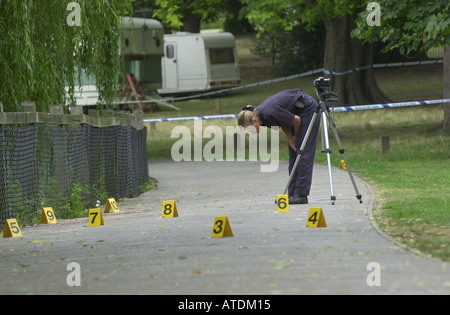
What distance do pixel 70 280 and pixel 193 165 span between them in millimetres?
17083

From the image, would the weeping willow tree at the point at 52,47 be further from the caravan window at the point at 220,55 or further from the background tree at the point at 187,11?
the caravan window at the point at 220,55

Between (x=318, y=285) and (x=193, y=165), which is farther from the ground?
(x=318, y=285)

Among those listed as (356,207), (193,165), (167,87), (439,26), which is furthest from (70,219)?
(167,87)

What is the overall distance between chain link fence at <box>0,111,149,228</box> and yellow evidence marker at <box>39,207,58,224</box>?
21 cm

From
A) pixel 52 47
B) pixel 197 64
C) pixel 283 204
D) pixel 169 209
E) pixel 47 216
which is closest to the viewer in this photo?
pixel 283 204

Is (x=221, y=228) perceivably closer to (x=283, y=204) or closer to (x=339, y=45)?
(x=283, y=204)

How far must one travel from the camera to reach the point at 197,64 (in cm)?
4669

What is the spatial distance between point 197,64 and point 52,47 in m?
32.2

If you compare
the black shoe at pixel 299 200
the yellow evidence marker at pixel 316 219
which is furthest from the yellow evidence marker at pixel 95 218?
the yellow evidence marker at pixel 316 219

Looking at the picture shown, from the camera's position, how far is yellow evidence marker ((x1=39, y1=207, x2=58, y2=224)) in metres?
12.3

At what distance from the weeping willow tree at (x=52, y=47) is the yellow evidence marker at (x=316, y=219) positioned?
5290mm

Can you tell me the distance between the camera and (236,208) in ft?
40.8

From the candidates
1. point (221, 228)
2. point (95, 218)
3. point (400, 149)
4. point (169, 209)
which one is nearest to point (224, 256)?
point (221, 228)
